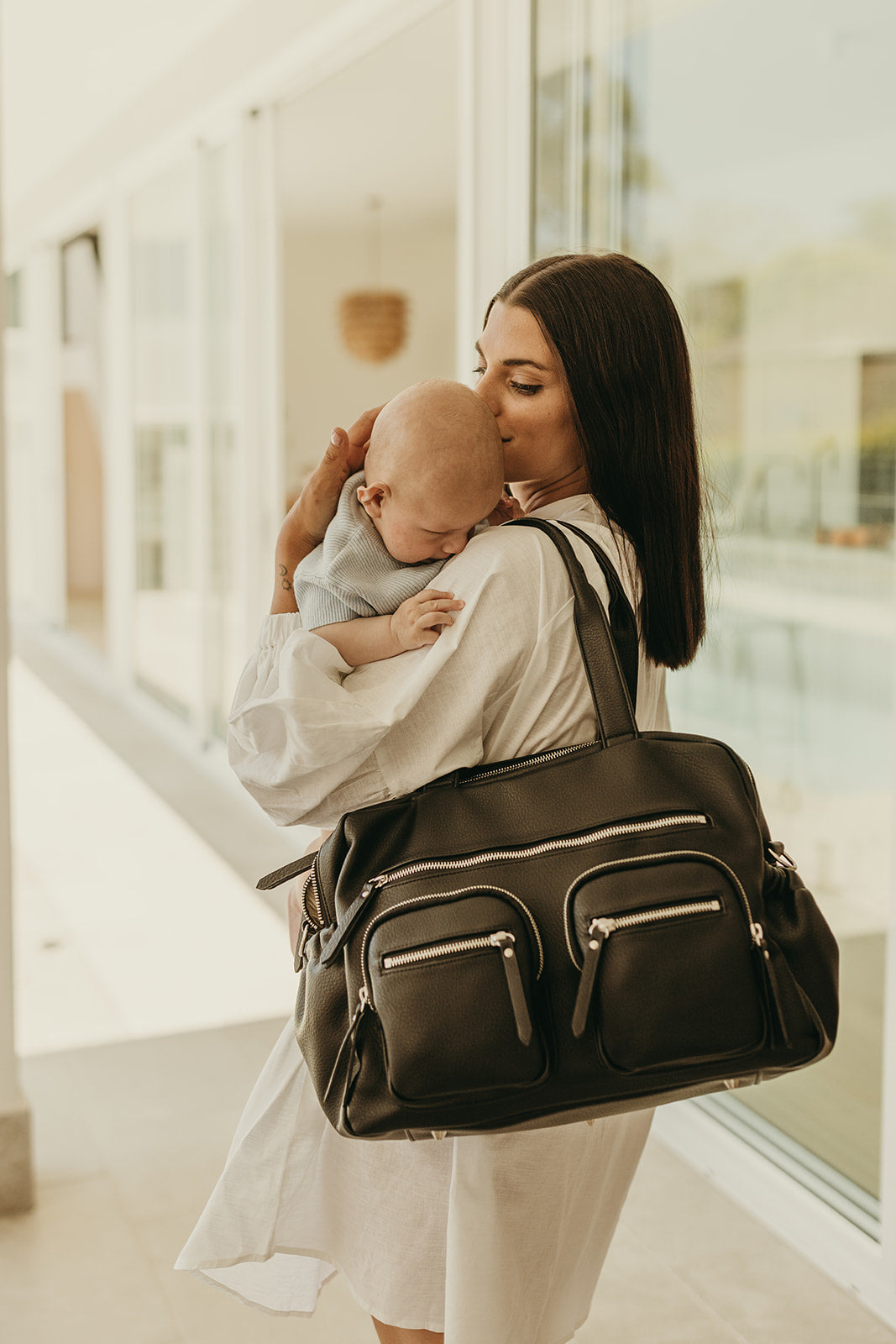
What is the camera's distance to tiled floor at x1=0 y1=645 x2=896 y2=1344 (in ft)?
6.66

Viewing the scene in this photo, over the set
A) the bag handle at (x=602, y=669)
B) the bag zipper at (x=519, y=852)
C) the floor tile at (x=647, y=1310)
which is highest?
the bag handle at (x=602, y=669)

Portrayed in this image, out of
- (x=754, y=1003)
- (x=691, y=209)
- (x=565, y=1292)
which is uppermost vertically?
(x=691, y=209)

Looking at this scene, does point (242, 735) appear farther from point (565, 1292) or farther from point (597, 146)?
point (597, 146)

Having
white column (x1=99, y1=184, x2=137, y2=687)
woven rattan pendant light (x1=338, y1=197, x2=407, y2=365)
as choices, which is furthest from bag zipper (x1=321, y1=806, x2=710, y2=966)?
woven rattan pendant light (x1=338, y1=197, x2=407, y2=365)

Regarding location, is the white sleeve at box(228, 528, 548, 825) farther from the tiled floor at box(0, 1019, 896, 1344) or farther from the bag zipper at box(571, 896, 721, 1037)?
the tiled floor at box(0, 1019, 896, 1344)

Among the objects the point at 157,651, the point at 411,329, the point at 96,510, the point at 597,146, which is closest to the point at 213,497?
the point at 157,651

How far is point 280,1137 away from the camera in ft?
4.20

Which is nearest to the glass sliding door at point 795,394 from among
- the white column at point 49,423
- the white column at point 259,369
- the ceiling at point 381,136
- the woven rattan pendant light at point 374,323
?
the ceiling at point 381,136

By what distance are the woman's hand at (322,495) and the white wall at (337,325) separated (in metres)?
8.84

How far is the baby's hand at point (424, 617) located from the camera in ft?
3.48

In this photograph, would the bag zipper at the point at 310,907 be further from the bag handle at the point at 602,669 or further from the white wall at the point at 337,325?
the white wall at the point at 337,325

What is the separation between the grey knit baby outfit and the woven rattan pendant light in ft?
25.9

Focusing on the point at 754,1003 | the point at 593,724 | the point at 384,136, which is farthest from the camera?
the point at 384,136

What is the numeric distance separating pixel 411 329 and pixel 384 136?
3.35 m
